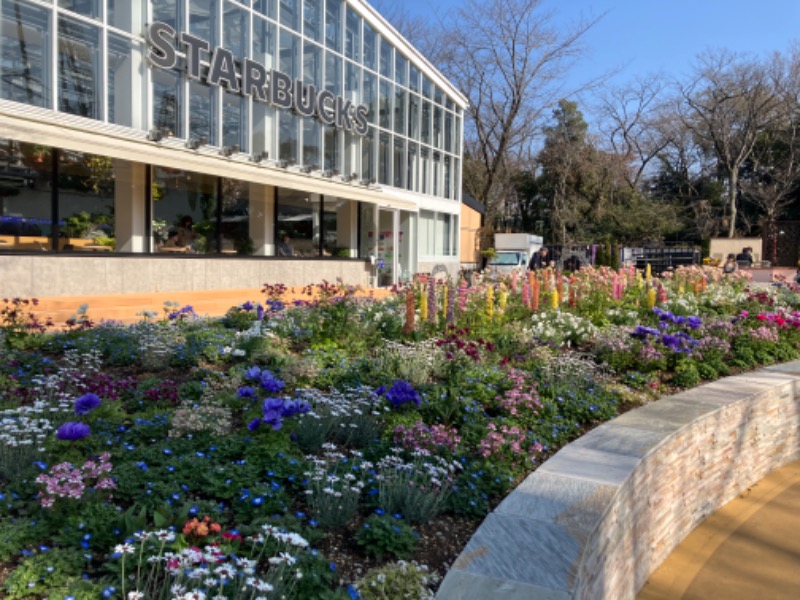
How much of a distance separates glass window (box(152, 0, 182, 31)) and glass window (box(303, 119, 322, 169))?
4230 millimetres

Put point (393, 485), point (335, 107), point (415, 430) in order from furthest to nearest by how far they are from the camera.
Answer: point (335, 107) → point (415, 430) → point (393, 485)

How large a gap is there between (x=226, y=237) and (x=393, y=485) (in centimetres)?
1168

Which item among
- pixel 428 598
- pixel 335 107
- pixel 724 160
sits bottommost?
pixel 428 598

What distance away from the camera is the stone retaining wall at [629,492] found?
2.42 m

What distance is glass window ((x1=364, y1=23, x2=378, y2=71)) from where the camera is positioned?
60.7ft

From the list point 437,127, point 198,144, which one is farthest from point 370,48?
point 198,144

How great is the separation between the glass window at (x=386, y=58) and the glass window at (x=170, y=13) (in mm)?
8214

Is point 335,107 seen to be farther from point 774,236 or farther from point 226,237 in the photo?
point 774,236

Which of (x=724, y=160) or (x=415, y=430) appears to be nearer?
(x=415, y=430)

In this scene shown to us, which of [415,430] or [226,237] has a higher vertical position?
[226,237]

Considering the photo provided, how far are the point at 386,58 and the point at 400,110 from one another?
1661mm

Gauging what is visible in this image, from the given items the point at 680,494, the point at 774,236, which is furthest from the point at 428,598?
the point at 774,236

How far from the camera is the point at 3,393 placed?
4105 millimetres

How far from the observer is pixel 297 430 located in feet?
11.5
